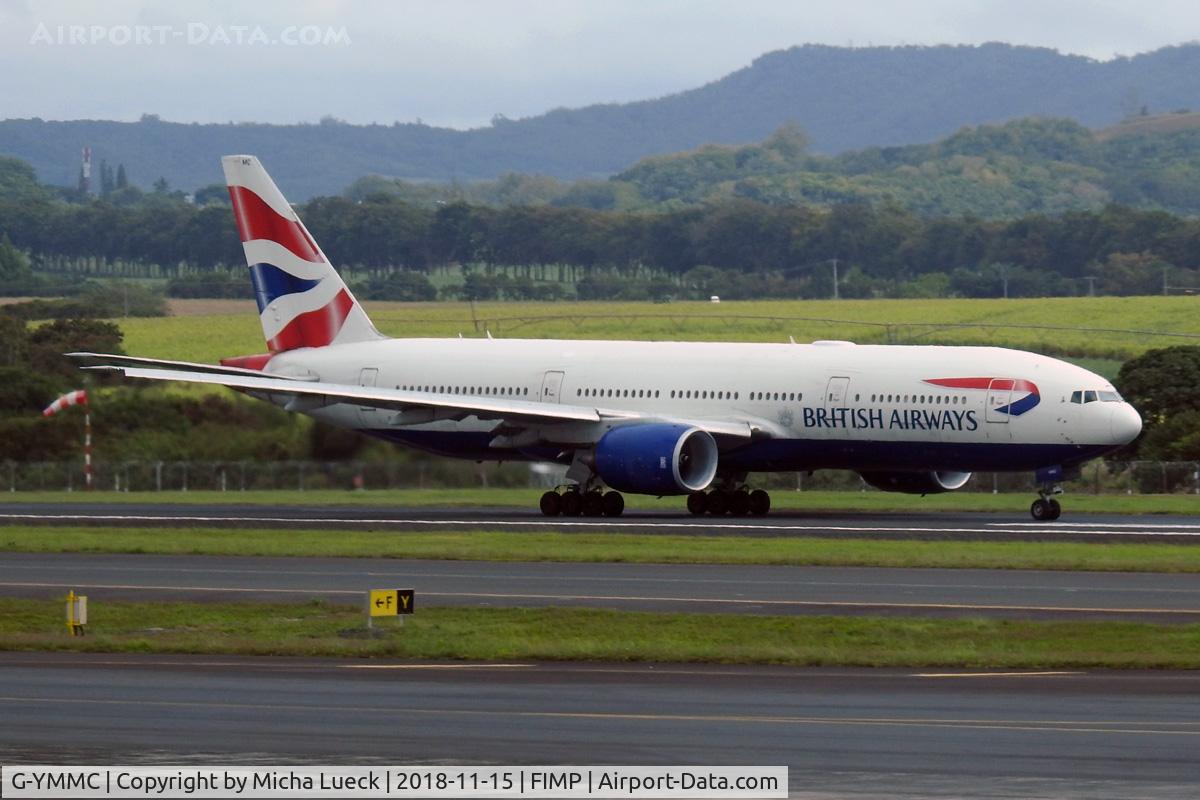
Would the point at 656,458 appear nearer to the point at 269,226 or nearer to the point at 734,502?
the point at 734,502

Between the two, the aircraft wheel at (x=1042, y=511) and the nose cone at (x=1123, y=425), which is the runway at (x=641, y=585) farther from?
the aircraft wheel at (x=1042, y=511)

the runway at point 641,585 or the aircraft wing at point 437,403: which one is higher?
the aircraft wing at point 437,403

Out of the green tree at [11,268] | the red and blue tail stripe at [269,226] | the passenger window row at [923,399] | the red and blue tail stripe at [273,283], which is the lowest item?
the passenger window row at [923,399]

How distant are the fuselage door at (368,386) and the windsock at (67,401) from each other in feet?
34.2

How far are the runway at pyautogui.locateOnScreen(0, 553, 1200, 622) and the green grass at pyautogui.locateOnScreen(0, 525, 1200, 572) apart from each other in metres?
0.96

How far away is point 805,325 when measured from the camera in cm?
10431

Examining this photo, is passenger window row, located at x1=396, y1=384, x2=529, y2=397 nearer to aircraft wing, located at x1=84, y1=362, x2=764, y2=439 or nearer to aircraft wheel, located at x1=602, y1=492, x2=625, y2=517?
aircraft wing, located at x1=84, y1=362, x2=764, y2=439

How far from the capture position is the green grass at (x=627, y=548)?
3734 centimetres

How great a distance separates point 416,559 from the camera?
38.7 meters

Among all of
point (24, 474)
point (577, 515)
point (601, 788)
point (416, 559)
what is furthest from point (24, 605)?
point (24, 474)

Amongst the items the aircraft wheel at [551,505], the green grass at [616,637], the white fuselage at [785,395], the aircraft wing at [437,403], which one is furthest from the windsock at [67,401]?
the green grass at [616,637]

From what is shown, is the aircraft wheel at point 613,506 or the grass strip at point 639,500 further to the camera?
the grass strip at point 639,500

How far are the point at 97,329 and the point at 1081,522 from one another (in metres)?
54.2

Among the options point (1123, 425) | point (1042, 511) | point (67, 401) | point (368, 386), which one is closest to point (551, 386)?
point (368, 386)
